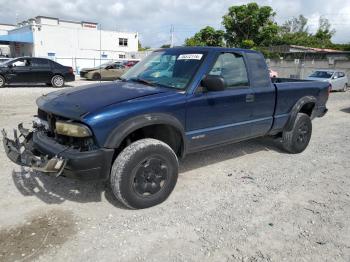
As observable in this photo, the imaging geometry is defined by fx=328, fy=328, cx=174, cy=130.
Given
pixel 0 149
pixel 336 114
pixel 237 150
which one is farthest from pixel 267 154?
pixel 336 114

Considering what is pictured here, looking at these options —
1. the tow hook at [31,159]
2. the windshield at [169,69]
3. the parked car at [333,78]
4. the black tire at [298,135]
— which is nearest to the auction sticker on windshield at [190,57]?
the windshield at [169,69]

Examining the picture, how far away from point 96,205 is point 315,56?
98.5 feet

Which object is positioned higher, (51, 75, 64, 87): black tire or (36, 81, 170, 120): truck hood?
(36, 81, 170, 120): truck hood

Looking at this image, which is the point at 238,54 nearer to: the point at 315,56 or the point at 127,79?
the point at 127,79

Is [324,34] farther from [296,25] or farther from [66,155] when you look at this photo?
[66,155]

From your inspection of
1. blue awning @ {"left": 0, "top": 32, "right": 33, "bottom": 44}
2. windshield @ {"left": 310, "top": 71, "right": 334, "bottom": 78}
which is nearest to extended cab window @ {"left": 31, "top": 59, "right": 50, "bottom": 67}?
windshield @ {"left": 310, "top": 71, "right": 334, "bottom": 78}

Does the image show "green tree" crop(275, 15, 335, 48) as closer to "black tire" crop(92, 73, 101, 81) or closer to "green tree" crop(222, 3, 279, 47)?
"green tree" crop(222, 3, 279, 47)

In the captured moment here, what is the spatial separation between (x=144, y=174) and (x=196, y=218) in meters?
0.76

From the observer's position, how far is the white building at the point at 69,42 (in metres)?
40.0

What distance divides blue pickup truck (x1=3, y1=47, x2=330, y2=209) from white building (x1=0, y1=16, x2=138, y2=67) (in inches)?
1191

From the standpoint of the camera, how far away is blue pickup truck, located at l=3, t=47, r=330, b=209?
11.1 ft

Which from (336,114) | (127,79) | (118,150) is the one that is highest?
(127,79)

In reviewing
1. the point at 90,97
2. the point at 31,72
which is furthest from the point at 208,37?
the point at 90,97

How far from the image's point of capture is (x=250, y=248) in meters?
3.12
